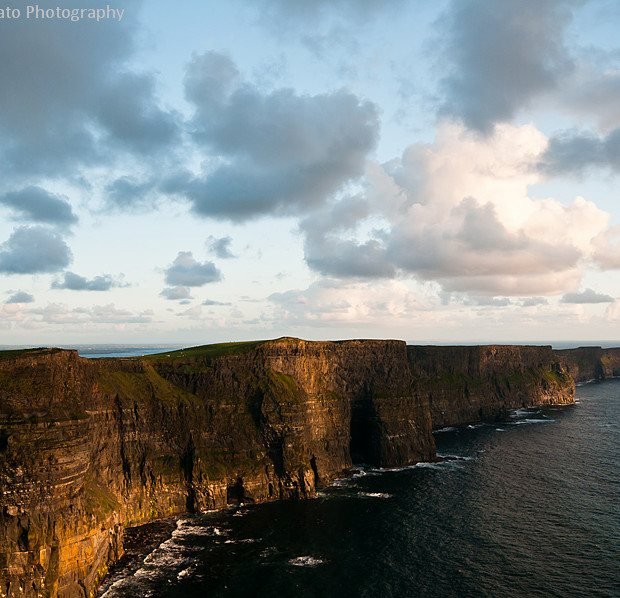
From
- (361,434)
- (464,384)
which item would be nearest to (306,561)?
(361,434)

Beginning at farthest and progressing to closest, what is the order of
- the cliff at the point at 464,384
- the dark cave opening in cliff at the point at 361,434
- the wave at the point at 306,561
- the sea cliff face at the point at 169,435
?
the cliff at the point at 464,384 < the dark cave opening in cliff at the point at 361,434 < the wave at the point at 306,561 < the sea cliff face at the point at 169,435

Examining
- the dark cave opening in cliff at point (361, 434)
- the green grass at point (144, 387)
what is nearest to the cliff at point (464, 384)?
the dark cave opening in cliff at point (361, 434)

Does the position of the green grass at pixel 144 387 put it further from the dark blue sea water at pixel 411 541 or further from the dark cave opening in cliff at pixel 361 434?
the dark cave opening in cliff at pixel 361 434

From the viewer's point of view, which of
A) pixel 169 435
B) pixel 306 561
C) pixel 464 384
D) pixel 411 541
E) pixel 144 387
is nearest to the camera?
pixel 306 561

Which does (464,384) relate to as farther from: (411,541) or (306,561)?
(306,561)

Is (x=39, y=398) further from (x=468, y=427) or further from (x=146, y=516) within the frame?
(x=468, y=427)

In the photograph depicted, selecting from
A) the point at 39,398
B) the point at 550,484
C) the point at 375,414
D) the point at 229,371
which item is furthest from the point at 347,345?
the point at 39,398

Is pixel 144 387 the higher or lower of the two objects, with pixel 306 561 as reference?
higher
